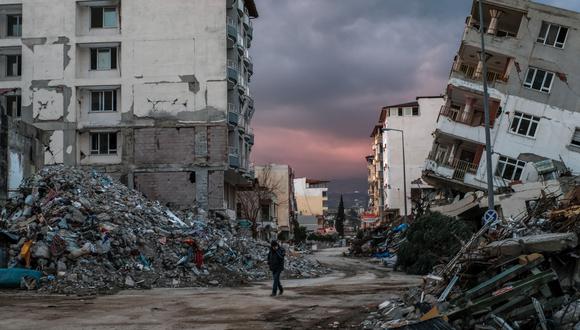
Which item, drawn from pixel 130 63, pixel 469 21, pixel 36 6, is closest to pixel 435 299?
pixel 469 21

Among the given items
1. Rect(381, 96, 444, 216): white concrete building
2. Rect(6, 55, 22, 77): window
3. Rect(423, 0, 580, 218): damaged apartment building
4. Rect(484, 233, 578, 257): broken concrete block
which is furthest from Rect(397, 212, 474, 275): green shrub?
Rect(381, 96, 444, 216): white concrete building

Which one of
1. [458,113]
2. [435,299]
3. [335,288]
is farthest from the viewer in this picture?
[458,113]

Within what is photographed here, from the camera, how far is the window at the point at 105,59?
4634cm

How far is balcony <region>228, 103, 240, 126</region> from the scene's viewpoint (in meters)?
45.2

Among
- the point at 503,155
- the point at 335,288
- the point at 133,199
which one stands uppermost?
the point at 503,155

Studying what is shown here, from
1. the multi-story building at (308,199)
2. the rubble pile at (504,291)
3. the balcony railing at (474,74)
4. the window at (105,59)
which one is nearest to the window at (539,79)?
the balcony railing at (474,74)

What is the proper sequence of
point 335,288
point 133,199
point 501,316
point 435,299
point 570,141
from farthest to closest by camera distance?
1. point 570,141
2. point 133,199
3. point 335,288
4. point 435,299
5. point 501,316

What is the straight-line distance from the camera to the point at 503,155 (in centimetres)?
3912

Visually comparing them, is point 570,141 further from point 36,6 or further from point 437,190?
point 36,6

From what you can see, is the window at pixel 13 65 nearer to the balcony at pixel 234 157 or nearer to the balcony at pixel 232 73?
the balcony at pixel 232 73

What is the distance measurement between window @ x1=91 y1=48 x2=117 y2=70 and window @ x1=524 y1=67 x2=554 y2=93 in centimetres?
2955

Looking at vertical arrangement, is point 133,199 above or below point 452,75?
below

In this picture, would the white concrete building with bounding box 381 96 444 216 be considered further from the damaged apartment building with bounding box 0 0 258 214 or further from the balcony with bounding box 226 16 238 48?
the balcony with bounding box 226 16 238 48

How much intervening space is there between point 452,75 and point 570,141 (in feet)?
27.6
